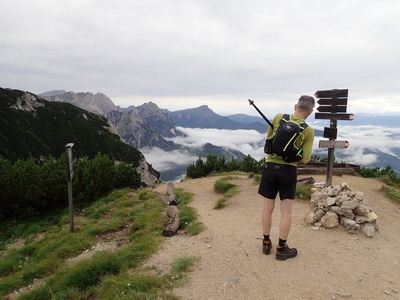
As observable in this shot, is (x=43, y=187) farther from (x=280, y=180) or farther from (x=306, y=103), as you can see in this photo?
(x=306, y=103)

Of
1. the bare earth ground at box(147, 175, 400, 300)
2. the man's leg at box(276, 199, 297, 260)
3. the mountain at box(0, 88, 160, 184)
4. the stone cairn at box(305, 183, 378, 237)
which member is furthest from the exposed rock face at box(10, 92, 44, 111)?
the man's leg at box(276, 199, 297, 260)

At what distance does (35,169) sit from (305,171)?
63.0ft

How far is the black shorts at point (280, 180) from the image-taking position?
5539 mm

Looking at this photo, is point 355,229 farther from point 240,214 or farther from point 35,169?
point 35,169

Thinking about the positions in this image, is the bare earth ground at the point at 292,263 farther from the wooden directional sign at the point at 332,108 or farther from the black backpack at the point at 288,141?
the wooden directional sign at the point at 332,108

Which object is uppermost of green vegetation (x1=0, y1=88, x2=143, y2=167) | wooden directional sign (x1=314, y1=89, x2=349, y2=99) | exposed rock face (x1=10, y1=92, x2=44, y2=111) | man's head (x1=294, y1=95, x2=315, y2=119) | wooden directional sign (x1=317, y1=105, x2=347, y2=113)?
exposed rock face (x1=10, y1=92, x2=44, y2=111)

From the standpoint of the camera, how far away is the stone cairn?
7.88 metres

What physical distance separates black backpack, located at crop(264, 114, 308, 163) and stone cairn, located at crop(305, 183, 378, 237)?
13.6ft

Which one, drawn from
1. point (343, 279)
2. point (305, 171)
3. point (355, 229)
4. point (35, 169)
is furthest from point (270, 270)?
point (35, 169)

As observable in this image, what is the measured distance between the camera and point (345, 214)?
8180 mm

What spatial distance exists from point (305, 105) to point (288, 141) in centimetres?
94

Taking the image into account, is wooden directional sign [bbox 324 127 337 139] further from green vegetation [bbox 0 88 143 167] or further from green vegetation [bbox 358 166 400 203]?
green vegetation [bbox 0 88 143 167]

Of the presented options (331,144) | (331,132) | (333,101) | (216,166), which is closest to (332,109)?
(333,101)

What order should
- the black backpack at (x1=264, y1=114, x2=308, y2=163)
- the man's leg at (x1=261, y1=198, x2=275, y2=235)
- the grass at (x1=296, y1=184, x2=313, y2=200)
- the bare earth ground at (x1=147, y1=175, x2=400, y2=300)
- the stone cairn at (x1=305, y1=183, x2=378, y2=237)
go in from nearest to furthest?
the bare earth ground at (x1=147, y1=175, x2=400, y2=300)
the black backpack at (x1=264, y1=114, x2=308, y2=163)
the man's leg at (x1=261, y1=198, x2=275, y2=235)
the stone cairn at (x1=305, y1=183, x2=378, y2=237)
the grass at (x1=296, y1=184, x2=313, y2=200)
